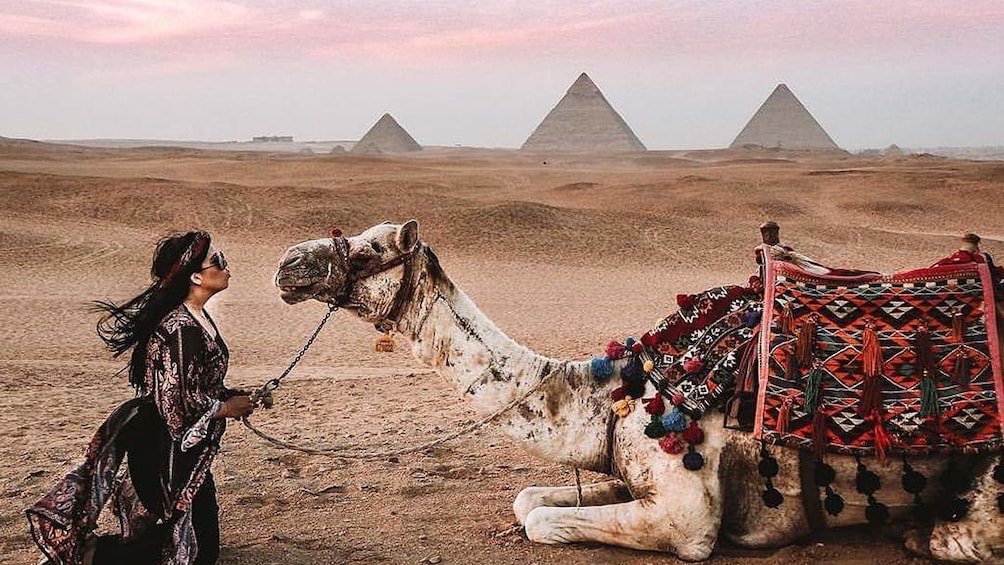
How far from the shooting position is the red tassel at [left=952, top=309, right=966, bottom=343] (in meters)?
4.05

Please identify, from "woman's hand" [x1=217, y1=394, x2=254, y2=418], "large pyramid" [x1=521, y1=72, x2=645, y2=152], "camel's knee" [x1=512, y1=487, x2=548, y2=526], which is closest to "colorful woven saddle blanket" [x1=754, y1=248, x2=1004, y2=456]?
"camel's knee" [x1=512, y1=487, x2=548, y2=526]

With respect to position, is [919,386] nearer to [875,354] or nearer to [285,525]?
[875,354]

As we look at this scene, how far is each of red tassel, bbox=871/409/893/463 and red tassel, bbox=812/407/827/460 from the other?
0.20 m

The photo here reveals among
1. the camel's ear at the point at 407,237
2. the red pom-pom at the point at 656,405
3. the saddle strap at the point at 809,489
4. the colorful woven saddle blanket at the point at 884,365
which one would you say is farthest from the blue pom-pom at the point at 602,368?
the camel's ear at the point at 407,237

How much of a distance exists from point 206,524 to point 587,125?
137450 millimetres

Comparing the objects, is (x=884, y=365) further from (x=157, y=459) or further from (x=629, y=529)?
(x=157, y=459)

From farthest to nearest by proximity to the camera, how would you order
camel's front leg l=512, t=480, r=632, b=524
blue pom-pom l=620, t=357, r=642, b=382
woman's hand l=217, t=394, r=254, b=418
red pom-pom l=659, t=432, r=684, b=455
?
camel's front leg l=512, t=480, r=632, b=524, blue pom-pom l=620, t=357, r=642, b=382, woman's hand l=217, t=394, r=254, b=418, red pom-pom l=659, t=432, r=684, b=455

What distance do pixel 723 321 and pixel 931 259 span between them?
2233 cm

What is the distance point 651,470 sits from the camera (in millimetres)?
4078

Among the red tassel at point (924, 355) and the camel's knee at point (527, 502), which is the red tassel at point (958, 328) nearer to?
the red tassel at point (924, 355)

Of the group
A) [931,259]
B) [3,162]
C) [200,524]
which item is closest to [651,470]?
[200,524]

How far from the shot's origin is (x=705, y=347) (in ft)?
14.2

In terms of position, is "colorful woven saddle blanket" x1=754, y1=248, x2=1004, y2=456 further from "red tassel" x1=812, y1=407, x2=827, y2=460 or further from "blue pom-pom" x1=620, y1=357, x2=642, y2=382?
"blue pom-pom" x1=620, y1=357, x2=642, y2=382

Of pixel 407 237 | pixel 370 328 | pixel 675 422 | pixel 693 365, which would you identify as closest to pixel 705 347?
pixel 693 365
